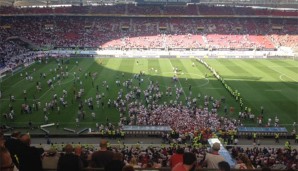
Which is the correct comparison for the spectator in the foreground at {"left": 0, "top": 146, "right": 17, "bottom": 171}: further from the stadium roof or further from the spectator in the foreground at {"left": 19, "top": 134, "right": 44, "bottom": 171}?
the stadium roof

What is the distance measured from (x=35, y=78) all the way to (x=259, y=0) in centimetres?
6384

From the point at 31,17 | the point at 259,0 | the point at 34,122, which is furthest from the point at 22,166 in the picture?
the point at 259,0

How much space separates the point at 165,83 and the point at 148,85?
2439 mm

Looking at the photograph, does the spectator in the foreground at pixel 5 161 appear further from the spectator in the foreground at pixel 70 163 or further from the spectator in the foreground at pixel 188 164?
the spectator in the foreground at pixel 188 164

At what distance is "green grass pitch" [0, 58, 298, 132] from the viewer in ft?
105

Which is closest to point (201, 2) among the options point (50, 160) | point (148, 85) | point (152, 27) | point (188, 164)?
point (152, 27)

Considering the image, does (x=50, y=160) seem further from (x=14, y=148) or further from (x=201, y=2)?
(x=201, y=2)

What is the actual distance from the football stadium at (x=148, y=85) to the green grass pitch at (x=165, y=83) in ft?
0.47

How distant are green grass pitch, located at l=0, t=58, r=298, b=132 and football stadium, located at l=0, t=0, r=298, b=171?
14 cm

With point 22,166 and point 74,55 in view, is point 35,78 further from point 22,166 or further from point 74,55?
point 22,166

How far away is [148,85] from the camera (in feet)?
135

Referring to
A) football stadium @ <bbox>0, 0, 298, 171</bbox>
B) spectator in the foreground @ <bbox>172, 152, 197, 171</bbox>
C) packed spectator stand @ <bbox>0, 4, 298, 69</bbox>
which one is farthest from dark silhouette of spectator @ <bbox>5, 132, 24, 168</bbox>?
packed spectator stand @ <bbox>0, 4, 298, 69</bbox>

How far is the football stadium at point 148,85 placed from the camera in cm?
1658

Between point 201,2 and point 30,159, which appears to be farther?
point 201,2
